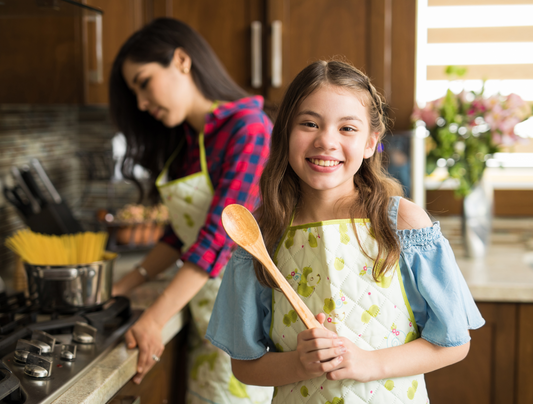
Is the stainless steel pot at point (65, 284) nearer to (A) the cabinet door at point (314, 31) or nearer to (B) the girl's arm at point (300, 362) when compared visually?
(B) the girl's arm at point (300, 362)

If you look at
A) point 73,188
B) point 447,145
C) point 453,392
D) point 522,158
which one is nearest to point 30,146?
point 73,188

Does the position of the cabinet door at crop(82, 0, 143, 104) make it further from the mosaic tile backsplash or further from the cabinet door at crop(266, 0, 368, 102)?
the cabinet door at crop(266, 0, 368, 102)

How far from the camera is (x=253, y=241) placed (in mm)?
739

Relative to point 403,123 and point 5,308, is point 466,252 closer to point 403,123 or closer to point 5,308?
point 403,123

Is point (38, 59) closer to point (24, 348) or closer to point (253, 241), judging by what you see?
point (24, 348)

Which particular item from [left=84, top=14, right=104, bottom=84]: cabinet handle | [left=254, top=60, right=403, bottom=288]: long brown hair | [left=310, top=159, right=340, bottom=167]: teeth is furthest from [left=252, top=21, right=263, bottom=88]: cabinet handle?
[left=310, top=159, right=340, bottom=167]: teeth

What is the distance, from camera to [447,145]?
169cm

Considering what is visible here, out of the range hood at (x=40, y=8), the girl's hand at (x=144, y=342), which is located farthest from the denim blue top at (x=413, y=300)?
the range hood at (x=40, y=8)

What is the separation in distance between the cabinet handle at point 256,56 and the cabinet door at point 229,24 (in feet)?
0.08

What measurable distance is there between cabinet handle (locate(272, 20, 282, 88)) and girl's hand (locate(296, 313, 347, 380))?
1199 mm

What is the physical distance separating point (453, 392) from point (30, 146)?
1613mm

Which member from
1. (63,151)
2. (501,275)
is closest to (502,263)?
(501,275)

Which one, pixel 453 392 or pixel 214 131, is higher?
pixel 214 131

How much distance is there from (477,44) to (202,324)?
1424mm
